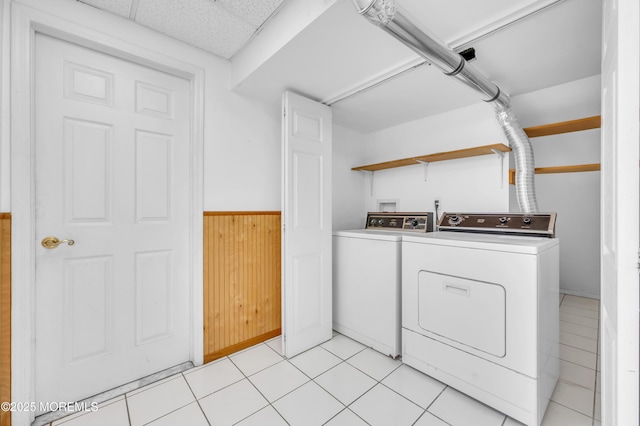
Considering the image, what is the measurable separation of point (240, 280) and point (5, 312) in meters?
1.32

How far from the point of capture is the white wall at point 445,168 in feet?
7.72

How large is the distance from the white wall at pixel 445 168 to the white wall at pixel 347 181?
164 millimetres

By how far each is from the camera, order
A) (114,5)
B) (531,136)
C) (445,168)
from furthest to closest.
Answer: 1. (445,168)
2. (531,136)
3. (114,5)

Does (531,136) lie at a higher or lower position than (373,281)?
higher

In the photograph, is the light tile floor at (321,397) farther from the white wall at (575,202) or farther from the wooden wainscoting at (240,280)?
the white wall at (575,202)

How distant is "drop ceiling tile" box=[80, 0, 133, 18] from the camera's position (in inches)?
62.3

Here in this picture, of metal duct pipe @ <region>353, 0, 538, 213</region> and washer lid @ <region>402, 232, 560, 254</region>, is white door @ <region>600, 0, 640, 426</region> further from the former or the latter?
washer lid @ <region>402, 232, 560, 254</region>

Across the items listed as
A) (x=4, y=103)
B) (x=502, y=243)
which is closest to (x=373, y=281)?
(x=502, y=243)

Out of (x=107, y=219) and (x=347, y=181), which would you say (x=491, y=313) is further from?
(x=107, y=219)

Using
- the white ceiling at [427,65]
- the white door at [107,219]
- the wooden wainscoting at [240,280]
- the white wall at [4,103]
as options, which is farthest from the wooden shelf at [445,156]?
the white wall at [4,103]

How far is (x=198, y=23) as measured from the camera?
1.75 m

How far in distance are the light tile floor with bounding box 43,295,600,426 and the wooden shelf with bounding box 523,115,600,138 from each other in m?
1.79

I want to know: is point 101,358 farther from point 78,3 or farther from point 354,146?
point 354,146

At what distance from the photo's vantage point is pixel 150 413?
1.54 m
